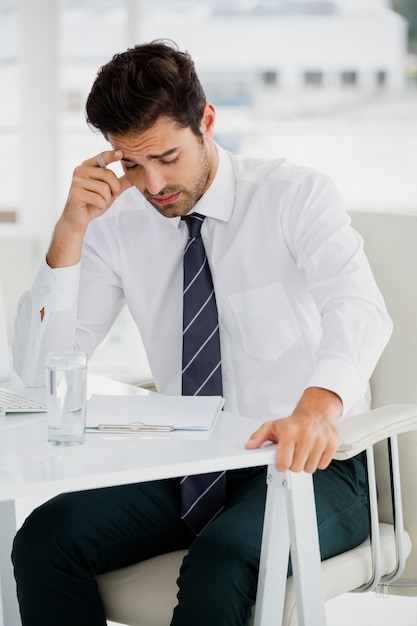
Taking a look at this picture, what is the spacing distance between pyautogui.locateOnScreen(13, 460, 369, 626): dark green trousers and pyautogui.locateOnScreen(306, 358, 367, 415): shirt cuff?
242 millimetres

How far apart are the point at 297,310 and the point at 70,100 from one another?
2.71 metres

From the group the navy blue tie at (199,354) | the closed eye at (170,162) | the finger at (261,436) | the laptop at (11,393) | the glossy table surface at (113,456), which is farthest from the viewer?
the closed eye at (170,162)

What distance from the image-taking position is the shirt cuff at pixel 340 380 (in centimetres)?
145

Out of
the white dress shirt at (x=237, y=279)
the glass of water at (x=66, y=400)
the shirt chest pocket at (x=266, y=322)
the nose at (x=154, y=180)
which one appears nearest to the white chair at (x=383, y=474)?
the white dress shirt at (x=237, y=279)

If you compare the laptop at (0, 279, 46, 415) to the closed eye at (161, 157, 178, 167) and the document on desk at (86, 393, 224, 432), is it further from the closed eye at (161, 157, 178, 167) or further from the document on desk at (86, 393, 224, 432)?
the closed eye at (161, 157, 178, 167)

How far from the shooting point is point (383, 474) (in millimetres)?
1828

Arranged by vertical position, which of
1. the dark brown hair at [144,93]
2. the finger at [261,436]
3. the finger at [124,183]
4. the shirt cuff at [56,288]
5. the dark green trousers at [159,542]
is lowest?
the dark green trousers at [159,542]

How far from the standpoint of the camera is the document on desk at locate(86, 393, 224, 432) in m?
1.40

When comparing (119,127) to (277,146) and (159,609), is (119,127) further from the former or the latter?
(277,146)

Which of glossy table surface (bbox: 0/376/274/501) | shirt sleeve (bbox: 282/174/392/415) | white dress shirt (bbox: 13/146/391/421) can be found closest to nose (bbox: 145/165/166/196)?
white dress shirt (bbox: 13/146/391/421)

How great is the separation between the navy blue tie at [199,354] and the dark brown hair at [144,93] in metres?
0.23

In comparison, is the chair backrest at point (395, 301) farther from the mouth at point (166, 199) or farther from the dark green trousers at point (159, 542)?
the mouth at point (166, 199)

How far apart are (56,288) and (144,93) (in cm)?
41

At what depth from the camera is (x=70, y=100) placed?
4270 millimetres
